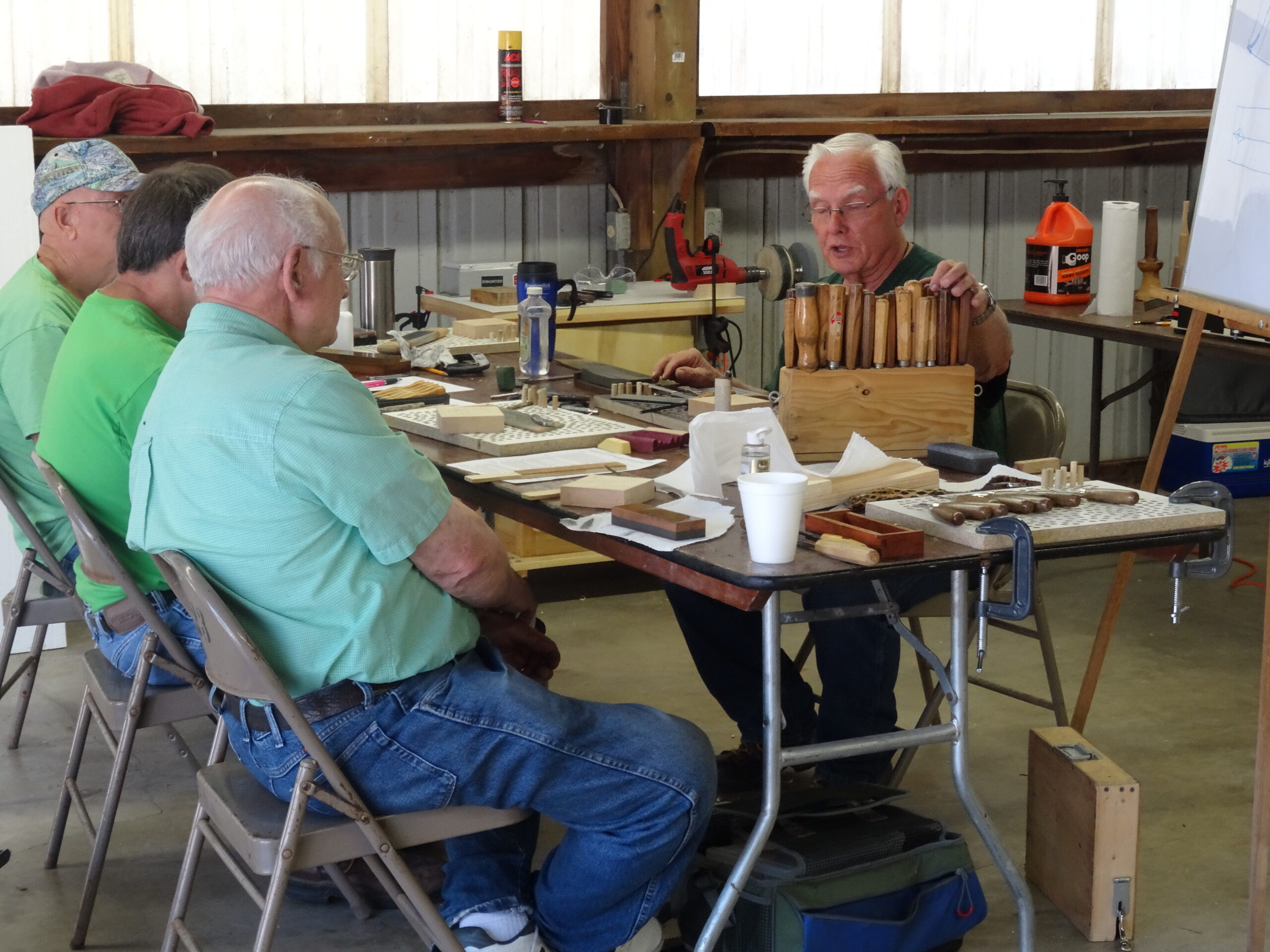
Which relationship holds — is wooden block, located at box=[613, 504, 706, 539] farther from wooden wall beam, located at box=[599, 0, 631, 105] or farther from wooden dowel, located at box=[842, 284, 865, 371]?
wooden wall beam, located at box=[599, 0, 631, 105]

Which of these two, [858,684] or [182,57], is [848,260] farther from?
[182,57]

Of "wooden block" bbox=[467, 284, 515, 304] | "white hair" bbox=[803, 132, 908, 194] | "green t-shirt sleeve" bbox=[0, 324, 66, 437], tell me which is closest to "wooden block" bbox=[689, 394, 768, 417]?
"white hair" bbox=[803, 132, 908, 194]

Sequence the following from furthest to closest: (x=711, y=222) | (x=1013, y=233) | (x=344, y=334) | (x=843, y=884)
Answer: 1. (x=1013, y=233)
2. (x=711, y=222)
3. (x=344, y=334)
4. (x=843, y=884)

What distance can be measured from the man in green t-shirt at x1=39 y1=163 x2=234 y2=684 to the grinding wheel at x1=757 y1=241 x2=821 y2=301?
1689 mm

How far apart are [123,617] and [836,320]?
1330 mm

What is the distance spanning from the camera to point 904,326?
2.69 m

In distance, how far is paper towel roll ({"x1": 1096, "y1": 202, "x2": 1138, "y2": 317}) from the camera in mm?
4707

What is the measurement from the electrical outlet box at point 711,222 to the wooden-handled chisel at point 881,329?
8.52 ft

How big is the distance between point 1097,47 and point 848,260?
3.15 m

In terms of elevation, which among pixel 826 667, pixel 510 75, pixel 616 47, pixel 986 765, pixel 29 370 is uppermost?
pixel 616 47

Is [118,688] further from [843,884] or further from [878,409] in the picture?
[878,409]

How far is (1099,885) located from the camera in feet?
8.49

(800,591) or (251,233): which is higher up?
(251,233)

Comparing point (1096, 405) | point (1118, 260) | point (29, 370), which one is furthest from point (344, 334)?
point (1096, 405)
